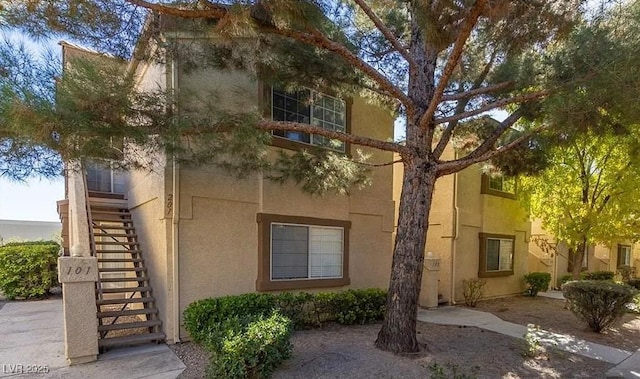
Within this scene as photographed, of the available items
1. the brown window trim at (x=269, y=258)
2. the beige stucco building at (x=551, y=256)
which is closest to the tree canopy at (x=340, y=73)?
the brown window trim at (x=269, y=258)

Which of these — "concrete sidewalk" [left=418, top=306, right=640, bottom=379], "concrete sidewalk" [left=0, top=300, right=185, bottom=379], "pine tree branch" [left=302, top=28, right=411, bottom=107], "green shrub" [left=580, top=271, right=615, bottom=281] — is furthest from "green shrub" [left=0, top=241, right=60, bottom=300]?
"green shrub" [left=580, top=271, right=615, bottom=281]

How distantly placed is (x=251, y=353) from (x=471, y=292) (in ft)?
31.5

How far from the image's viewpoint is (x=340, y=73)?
7.56 metres

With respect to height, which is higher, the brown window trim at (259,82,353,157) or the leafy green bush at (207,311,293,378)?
the brown window trim at (259,82,353,157)

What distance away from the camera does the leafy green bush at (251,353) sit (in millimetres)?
4770

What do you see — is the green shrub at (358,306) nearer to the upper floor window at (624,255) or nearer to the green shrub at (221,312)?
the green shrub at (221,312)

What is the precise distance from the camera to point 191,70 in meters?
6.93

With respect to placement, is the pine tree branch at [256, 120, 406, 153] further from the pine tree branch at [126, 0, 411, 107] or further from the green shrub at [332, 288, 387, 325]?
the green shrub at [332, 288, 387, 325]

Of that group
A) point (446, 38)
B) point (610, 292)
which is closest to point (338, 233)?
point (446, 38)

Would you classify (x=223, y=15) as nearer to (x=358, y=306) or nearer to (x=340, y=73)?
(x=340, y=73)

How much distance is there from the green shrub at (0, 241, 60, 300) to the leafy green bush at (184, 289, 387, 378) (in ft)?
23.3

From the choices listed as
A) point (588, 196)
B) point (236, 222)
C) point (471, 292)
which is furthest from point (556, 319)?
point (236, 222)

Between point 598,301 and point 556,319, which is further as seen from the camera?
point 556,319

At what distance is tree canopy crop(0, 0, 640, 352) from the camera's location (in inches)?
180
